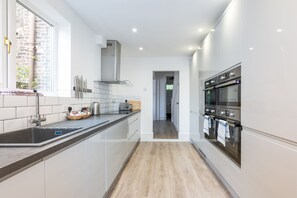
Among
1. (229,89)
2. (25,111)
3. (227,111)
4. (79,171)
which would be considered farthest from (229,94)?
(25,111)

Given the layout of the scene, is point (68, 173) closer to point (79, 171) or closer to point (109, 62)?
point (79, 171)

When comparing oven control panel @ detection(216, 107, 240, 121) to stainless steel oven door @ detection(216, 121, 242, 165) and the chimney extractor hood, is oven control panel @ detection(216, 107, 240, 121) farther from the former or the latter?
the chimney extractor hood

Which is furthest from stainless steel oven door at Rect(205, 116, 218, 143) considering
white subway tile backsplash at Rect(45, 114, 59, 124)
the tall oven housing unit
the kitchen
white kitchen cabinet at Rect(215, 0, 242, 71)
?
white subway tile backsplash at Rect(45, 114, 59, 124)

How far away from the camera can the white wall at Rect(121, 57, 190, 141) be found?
18.8ft

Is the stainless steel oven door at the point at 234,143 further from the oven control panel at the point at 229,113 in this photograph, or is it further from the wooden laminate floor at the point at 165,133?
the wooden laminate floor at the point at 165,133

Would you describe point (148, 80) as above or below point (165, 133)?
above

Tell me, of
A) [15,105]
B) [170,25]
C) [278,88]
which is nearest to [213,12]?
[170,25]

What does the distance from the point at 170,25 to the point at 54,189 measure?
2.90 meters

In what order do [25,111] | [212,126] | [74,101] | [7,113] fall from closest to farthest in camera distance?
[7,113] < [25,111] < [74,101] < [212,126]

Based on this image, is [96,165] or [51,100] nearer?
[96,165]

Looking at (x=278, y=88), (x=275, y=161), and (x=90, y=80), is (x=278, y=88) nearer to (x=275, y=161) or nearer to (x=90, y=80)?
(x=275, y=161)

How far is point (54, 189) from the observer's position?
1.11 meters

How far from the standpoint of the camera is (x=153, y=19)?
311cm

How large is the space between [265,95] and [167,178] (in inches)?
75.9
